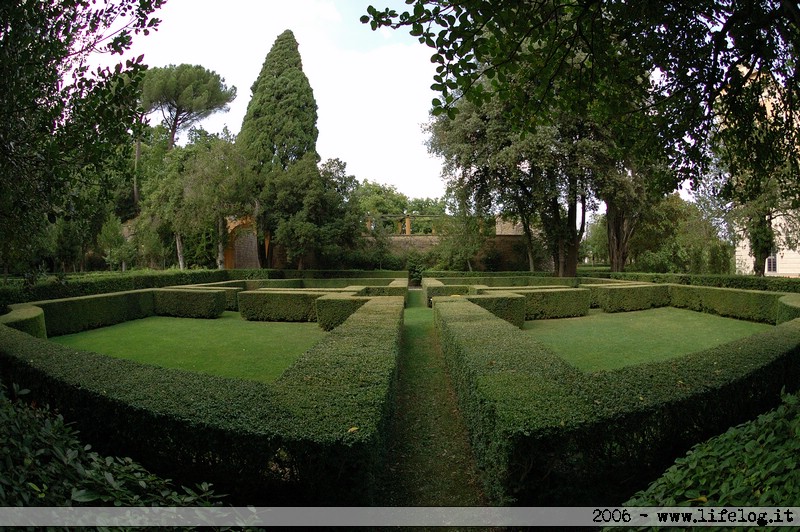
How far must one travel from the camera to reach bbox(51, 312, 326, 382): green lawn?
7.37m

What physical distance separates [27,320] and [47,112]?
21.3 feet

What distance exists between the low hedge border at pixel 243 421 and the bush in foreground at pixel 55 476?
443mm

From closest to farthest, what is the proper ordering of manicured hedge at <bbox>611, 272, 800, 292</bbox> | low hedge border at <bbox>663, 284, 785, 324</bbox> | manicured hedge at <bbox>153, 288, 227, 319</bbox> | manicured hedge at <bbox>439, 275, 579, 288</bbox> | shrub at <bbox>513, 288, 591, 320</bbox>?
low hedge border at <bbox>663, 284, 785, 324</bbox> → shrub at <bbox>513, 288, 591, 320</bbox> → manicured hedge at <bbox>153, 288, 227, 319</bbox> → manicured hedge at <bbox>611, 272, 800, 292</bbox> → manicured hedge at <bbox>439, 275, 579, 288</bbox>

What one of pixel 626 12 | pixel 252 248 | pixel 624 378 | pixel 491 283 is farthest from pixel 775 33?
pixel 252 248

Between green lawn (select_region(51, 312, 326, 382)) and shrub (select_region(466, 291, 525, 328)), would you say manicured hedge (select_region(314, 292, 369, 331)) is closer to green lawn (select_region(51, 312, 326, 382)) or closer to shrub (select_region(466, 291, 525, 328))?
green lawn (select_region(51, 312, 326, 382))

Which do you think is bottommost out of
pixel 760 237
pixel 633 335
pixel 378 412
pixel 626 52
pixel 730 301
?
pixel 633 335

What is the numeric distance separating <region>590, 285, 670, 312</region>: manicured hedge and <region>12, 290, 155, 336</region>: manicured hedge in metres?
14.5

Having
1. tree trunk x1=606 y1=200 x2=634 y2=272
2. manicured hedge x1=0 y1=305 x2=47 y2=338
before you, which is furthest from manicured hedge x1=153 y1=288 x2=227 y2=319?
tree trunk x1=606 y1=200 x2=634 y2=272

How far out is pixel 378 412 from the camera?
313cm

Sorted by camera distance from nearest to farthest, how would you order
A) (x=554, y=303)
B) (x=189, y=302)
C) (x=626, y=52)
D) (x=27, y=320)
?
(x=626, y=52)
(x=27, y=320)
(x=554, y=303)
(x=189, y=302)

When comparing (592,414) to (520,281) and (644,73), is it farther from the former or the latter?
(520,281)

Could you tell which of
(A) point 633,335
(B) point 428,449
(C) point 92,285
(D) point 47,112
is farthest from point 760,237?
(C) point 92,285

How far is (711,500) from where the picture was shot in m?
2.28

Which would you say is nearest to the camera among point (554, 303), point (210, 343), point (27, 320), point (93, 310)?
point (27, 320)
